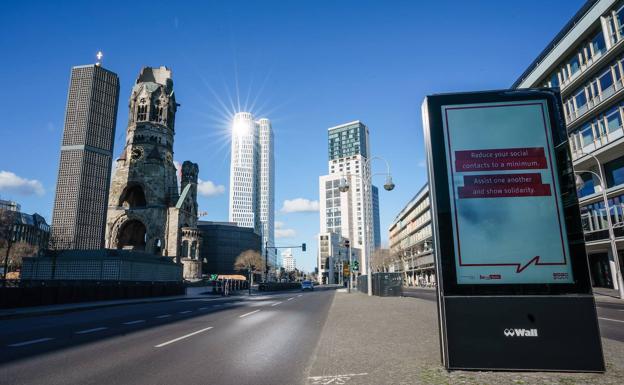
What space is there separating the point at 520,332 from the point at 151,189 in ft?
237

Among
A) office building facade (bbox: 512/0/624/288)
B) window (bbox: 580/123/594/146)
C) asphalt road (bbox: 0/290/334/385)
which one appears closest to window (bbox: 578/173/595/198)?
office building facade (bbox: 512/0/624/288)

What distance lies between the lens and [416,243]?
77.4m

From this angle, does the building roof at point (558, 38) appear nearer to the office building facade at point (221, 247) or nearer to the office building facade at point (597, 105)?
the office building facade at point (597, 105)

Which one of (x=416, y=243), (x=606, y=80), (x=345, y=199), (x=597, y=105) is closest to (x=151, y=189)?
(x=416, y=243)

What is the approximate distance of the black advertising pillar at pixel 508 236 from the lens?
13.0 feet

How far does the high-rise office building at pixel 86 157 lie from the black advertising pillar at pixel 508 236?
125438 millimetres

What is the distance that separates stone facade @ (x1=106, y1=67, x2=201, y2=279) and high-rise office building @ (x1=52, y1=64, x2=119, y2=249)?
49509mm

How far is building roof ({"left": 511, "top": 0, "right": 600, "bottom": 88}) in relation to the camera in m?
28.6

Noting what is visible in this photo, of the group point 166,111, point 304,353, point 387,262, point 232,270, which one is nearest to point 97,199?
point 232,270

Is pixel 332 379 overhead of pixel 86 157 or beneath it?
beneath

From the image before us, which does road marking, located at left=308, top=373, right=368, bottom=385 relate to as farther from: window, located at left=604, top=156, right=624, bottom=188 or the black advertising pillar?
window, located at left=604, top=156, right=624, bottom=188

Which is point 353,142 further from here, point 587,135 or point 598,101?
point 598,101

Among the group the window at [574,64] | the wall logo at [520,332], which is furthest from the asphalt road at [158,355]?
the window at [574,64]

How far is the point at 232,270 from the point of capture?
4547 inches
